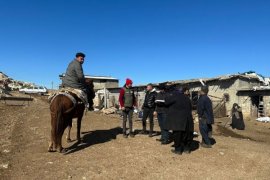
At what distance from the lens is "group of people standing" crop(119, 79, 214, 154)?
26.0 ft

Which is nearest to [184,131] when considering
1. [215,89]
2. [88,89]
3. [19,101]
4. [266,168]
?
[266,168]

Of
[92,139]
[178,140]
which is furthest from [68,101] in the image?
[178,140]

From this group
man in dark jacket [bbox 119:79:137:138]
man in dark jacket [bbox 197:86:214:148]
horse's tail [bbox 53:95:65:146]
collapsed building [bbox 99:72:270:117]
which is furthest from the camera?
collapsed building [bbox 99:72:270:117]

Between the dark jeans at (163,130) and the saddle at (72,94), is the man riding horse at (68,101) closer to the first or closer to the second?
the saddle at (72,94)

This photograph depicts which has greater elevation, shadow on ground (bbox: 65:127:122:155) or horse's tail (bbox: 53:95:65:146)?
horse's tail (bbox: 53:95:65:146)

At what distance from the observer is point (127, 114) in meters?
9.99

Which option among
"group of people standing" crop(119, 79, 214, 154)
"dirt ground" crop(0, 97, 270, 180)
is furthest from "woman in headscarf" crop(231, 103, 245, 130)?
"dirt ground" crop(0, 97, 270, 180)

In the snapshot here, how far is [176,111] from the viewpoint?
7.96 metres

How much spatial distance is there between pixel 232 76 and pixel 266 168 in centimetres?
1927

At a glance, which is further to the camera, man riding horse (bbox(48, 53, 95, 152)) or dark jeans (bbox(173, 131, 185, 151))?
dark jeans (bbox(173, 131, 185, 151))

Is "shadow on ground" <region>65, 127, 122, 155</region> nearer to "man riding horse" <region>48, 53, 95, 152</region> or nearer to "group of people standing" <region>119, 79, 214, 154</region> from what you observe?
"man riding horse" <region>48, 53, 95, 152</region>

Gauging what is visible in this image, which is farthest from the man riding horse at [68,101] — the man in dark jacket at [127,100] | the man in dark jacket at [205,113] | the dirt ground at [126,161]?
the man in dark jacket at [205,113]

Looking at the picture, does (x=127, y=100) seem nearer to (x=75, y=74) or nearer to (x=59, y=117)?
(x=75, y=74)

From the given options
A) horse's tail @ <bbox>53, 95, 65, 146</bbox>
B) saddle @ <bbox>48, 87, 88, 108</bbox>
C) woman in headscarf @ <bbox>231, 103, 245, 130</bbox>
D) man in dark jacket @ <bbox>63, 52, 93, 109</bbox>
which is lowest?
woman in headscarf @ <bbox>231, 103, 245, 130</bbox>
